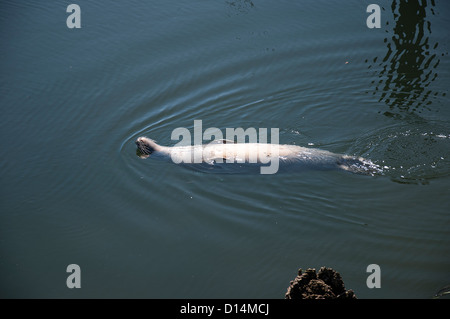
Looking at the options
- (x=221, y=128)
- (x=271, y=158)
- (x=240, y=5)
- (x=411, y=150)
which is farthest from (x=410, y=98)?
(x=240, y=5)

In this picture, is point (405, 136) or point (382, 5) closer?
point (405, 136)

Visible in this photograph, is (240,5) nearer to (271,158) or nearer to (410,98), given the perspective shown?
(410,98)

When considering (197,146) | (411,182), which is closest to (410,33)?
(411,182)

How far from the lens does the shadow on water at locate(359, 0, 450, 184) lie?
314 inches

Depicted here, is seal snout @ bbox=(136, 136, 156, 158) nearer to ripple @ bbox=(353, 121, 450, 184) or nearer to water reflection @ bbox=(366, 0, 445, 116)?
ripple @ bbox=(353, 121, 450, 184)

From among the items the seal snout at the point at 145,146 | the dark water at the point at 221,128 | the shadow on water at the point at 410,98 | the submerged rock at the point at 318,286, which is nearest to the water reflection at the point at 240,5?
the dark water at the point at 221,128

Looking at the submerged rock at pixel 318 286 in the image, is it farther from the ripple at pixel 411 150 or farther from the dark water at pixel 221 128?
the ripple at pixel 411 150

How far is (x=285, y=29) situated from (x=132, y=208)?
6532mm

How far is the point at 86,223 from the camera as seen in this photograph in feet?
24.7

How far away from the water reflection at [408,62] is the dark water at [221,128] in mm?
43

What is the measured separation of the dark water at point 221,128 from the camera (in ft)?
21.9

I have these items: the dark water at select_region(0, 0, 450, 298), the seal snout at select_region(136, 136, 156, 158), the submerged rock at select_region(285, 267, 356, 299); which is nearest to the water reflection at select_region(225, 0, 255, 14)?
the dark water at select_region(0, 0, 450, 298)

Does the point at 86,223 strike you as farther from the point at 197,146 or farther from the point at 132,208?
the point at 197,146

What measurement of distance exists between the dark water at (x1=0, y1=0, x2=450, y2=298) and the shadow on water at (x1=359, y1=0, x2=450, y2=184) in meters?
0.04
